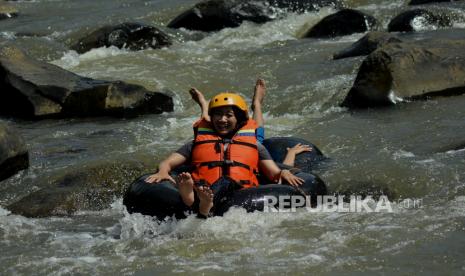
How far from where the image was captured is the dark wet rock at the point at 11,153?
8766mm

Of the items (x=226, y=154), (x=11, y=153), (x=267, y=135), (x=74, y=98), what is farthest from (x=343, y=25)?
(x=226, y=154)

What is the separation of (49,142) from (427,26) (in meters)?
7.47

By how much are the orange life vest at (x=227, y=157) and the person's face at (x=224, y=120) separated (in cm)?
6

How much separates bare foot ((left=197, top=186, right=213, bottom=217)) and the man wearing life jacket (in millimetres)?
397

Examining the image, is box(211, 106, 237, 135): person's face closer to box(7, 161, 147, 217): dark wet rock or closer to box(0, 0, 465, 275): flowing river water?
box(0, 0, 465, 275): flowing river water

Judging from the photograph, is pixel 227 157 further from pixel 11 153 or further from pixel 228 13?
pixel 228 13

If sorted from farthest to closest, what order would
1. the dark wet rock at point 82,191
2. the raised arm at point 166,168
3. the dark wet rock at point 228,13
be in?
the dark wet rock at point 228,13
the dark wet rock at point 82,191
the raised arm at point 166,168

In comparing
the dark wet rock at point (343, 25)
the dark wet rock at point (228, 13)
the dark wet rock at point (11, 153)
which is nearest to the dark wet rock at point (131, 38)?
the dark wet rock at point (228, 13)

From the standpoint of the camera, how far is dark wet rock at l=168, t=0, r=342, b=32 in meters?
17.0

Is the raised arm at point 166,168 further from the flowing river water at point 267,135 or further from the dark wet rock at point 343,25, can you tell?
the dark wet rock at point 343,25

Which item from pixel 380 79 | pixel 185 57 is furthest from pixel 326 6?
pixel 380 79

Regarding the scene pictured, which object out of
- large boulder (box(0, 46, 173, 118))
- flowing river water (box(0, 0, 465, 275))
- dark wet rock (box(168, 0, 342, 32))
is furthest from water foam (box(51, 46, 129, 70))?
large boulder (box(0, 46, 173, 118))

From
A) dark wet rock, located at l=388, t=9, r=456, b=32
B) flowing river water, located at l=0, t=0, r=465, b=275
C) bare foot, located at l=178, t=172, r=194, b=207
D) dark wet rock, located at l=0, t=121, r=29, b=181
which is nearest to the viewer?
flowing river water, located at l=0, t=0, r=465, b=275

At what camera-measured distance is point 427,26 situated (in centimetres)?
1498
